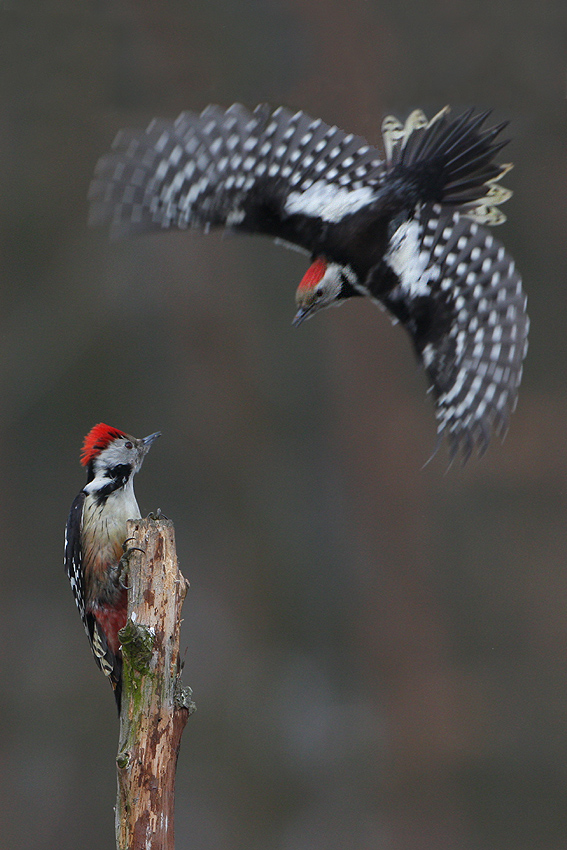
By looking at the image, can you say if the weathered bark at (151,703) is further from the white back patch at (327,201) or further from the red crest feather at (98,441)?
the white back patch at (327,201)

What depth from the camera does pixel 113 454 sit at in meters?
3.20

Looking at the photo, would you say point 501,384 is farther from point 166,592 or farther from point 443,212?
point 166,592

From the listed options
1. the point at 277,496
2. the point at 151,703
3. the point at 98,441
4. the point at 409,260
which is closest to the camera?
the point at 151,703

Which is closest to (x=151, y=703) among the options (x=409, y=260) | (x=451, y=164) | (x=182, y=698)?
(x=182, y=698)

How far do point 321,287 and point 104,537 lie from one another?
1.11 m

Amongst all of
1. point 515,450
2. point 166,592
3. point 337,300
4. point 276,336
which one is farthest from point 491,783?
point 166,592

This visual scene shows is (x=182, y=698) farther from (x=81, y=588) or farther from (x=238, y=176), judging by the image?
(x=238, y=176)

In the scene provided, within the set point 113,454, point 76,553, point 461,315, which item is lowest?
point 76,553

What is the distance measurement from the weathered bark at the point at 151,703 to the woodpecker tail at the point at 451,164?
54.5 inches

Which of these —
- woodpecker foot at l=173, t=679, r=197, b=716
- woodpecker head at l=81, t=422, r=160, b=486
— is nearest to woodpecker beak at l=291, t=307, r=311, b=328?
woodpecker head at l=81, t=422, r=160, b=486

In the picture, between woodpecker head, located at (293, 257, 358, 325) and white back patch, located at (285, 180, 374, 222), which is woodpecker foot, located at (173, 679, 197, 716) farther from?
white back patch, located at (285, 180, 374, 222)

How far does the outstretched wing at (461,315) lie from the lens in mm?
2826

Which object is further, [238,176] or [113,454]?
[238,176]

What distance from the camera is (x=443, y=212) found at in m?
3.07
